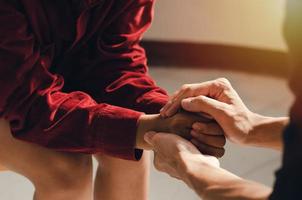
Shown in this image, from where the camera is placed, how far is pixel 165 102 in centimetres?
92

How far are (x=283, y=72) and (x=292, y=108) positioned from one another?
1.44 m

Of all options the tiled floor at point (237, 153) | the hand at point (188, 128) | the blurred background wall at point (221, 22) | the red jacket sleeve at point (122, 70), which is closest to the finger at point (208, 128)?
the hand at point (188, 128)

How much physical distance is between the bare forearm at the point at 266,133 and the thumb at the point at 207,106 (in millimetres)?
53

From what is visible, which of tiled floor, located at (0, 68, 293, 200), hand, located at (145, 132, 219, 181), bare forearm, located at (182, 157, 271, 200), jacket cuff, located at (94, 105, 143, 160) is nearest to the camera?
bare forearm, located at (182, 157, 271, 200)

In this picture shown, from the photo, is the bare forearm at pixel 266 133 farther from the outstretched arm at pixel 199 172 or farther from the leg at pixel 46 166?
the leg at pixel 46 166

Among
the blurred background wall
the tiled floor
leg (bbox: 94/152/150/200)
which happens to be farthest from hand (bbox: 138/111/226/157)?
the blurred background wall

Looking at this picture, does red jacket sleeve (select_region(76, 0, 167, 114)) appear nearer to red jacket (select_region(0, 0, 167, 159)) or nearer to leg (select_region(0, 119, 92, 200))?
red jacket (select_region(0, 0, 167, 159))

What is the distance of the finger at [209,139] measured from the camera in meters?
0.82

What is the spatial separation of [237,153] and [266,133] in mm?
665

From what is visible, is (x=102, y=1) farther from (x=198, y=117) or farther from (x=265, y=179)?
(x=265, y=179)

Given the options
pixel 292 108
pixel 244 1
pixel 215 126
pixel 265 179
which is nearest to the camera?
pixel 292 108

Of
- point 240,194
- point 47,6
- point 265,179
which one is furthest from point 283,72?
point 240,194

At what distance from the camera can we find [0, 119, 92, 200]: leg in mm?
855

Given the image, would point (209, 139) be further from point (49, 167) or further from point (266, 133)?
point (49, 167)
